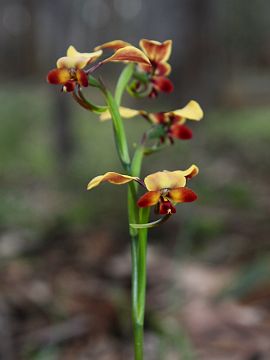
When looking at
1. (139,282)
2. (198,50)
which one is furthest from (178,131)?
(198,50)

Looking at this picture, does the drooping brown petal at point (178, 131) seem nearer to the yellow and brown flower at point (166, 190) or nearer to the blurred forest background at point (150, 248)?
the yellow and brown flower at point (166, 190)

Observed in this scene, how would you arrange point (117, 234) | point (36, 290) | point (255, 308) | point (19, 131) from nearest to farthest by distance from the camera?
point (255, 308), point (36, 290), point (117, 234), point (19, 131)

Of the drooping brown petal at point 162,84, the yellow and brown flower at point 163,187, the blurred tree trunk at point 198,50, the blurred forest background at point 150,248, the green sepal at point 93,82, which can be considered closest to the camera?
the yellow and brown flower at point 163,187

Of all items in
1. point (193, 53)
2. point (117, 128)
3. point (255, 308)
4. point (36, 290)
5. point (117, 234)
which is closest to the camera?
point (117, 128)

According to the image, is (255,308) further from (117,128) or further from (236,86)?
(236,86)

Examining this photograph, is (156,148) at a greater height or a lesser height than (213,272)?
greater

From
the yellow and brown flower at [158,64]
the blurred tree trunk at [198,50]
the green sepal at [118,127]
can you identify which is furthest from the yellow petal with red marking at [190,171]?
the blurred tree trunk at [198,50]

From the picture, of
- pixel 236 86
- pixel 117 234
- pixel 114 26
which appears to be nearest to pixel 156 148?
pixel 117 234
